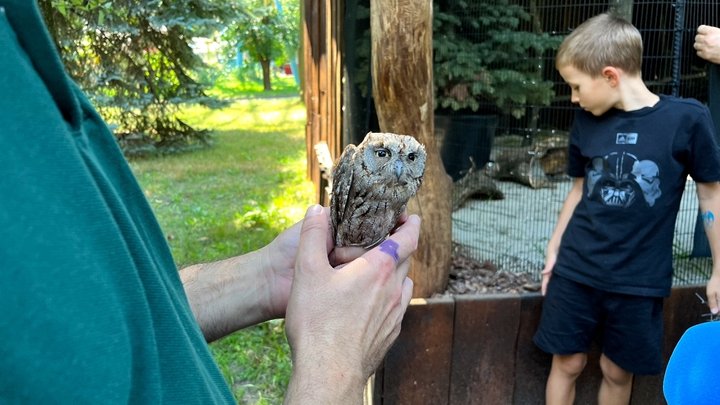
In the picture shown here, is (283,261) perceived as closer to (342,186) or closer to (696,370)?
(342,186)

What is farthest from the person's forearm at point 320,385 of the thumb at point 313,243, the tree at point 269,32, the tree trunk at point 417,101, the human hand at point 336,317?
the tree at point 269,32

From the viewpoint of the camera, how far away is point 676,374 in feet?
5.66

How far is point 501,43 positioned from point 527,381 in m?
2.70

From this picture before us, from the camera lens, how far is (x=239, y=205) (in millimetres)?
6898

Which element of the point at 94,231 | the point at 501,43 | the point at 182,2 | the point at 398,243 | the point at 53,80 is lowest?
the point at 398,243

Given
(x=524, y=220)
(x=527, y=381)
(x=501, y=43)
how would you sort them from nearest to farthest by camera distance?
(x=527, y=381)
(x=524, y=220)
(x=501, y=43)

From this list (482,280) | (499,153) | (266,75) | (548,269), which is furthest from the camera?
(266,75)

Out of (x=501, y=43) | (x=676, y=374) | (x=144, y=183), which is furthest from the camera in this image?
(x=144, y=183)

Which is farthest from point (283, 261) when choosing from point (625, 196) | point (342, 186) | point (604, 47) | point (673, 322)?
point (673, 322)

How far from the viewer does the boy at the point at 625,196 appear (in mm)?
2469

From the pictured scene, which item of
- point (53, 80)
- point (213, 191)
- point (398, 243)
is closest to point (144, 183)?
point (213, 191)

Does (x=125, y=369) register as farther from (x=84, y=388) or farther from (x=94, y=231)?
(x=94, y=231)

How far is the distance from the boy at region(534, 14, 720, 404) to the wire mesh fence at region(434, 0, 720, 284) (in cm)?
102

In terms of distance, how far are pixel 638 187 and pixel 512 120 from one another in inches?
92.3
